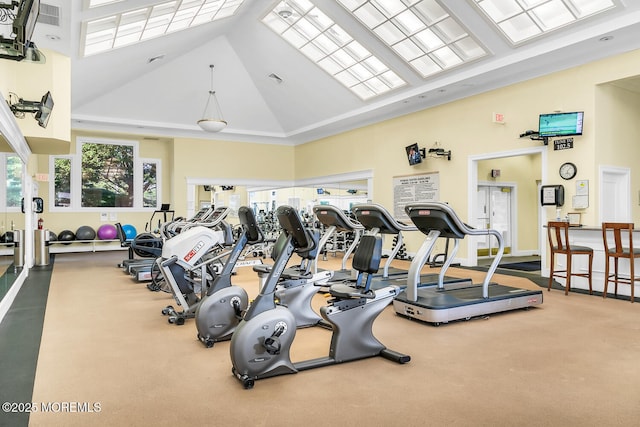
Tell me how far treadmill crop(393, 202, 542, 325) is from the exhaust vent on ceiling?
15.3 feet

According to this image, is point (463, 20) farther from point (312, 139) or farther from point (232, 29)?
point (312, 139)

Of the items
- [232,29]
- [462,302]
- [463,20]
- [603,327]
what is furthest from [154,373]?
[232,29]

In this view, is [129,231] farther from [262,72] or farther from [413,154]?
[413,154]

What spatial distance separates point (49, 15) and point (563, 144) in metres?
7.44

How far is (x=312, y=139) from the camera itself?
13.8m

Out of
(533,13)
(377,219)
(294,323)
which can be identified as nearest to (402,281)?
(377,219)

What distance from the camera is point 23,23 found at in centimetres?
322

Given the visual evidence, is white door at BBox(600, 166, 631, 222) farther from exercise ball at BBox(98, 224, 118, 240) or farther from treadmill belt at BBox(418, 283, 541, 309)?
exercise ball at BBox(98, 224, 118, 240)

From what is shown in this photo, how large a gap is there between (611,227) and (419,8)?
15.0 ft

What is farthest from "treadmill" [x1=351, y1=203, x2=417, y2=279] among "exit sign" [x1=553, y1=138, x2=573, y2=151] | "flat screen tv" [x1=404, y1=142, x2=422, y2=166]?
"flat screen tv" [x1=404, y1=142, x2=422, y2=166]

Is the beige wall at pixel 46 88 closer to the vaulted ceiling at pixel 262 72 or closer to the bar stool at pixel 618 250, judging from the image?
the vaulted ceiling at pixel 262 72

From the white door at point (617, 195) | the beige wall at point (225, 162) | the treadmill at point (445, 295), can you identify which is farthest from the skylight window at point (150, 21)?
the white door at point (617, 195)

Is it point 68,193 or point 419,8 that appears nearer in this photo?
point 419,8

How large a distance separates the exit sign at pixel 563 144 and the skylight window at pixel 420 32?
1.96 m
